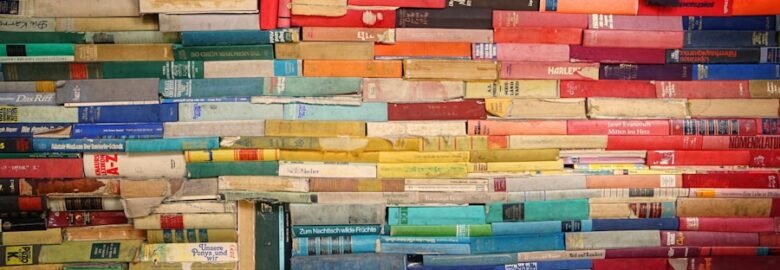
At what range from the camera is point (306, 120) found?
2.18m

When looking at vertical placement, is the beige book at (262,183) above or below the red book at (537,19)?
below

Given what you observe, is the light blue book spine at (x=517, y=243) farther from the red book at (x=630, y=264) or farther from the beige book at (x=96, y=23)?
the beige book at (x=96, y=23)

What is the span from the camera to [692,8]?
2205 mm

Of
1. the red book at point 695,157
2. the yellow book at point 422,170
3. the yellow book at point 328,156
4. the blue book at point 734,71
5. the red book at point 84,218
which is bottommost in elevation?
the red book at point 84,218

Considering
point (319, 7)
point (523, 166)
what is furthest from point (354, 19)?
point (523, 166)

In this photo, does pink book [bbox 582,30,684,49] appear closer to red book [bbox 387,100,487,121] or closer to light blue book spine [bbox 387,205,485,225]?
red book [bbox 387,100,487,121]

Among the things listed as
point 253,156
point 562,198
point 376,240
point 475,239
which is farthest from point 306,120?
point 562,198

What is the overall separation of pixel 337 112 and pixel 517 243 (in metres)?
0.70

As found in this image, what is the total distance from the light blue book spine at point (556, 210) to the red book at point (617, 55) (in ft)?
1.46

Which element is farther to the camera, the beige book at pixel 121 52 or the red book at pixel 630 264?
the red book at pixel 630 264

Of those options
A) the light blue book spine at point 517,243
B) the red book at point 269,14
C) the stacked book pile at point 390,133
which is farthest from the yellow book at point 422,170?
the red book at point 269,14

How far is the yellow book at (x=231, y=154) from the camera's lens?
2168mm

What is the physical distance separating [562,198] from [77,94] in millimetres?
1524

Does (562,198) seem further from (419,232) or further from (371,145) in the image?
(371,145)
